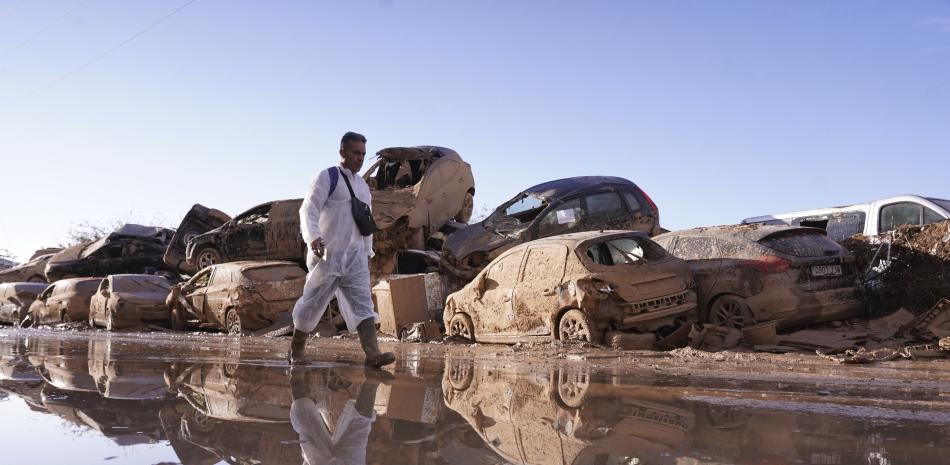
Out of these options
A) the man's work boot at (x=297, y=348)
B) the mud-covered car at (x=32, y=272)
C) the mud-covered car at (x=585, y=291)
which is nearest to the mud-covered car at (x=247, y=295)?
the mud-covered car at (x=585, y=291)

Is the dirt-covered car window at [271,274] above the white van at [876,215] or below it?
below

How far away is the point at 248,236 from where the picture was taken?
20.4m

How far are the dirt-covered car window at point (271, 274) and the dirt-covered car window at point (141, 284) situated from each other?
4450 millimetres

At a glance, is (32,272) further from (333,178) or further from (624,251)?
(333,178)

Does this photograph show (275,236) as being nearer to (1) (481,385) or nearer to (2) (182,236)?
(2) (182,236)

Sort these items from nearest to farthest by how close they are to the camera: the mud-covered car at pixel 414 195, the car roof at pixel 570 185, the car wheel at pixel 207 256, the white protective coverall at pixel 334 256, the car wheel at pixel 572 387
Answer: the car wheel at pixel 572 387 < the white protective coverall at pixel 334 256 < the car roof at pixel 570 185 < the mud-covered car at pixel 414 195 < the car wheel at pixel 207 256

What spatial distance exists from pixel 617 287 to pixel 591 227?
17.1ft

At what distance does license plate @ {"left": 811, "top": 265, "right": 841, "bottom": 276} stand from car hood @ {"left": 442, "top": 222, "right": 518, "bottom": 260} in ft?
17.5

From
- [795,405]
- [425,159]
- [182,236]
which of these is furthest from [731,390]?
[182,236]

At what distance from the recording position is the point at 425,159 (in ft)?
68.4

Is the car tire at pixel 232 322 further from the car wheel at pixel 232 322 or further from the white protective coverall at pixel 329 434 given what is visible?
the white protective coverall at pixel 329 434

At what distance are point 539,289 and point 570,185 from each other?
5.39 metres

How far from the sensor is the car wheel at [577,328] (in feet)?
32.3

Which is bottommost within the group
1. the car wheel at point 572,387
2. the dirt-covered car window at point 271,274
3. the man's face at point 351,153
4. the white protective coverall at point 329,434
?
the car wheel at point 572,387
